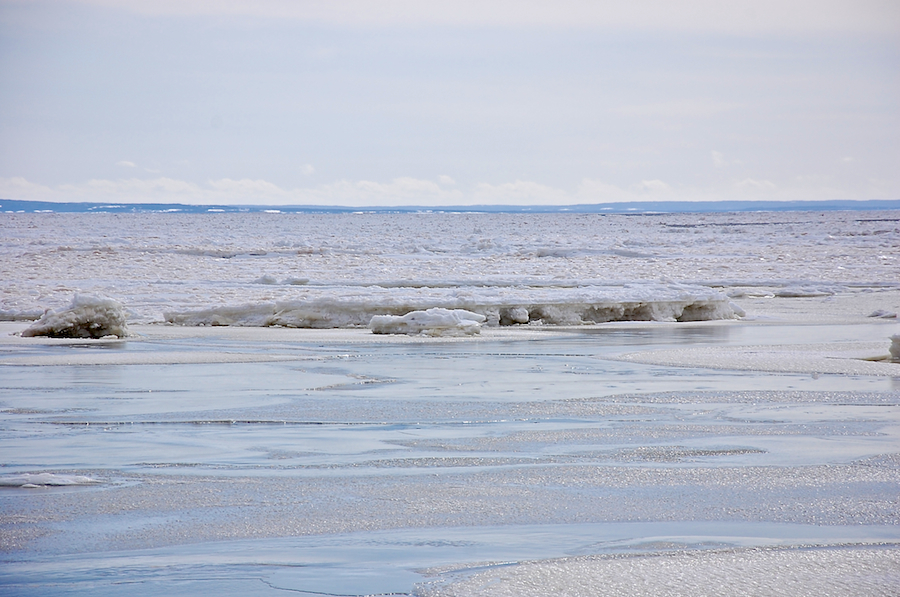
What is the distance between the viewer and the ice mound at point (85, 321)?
12.9m

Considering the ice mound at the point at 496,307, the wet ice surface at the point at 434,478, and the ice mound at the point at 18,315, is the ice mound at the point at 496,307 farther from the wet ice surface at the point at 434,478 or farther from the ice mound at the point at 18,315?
the wet ice surface at the point at 434,478

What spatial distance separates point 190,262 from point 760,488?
26.8 meters

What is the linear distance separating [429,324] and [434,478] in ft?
27.9

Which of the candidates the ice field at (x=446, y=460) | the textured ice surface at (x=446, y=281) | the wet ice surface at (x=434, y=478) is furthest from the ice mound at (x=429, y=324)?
the wet ice surface at (x=434, y=478)

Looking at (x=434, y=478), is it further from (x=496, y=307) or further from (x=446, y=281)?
(x=446, y=281)

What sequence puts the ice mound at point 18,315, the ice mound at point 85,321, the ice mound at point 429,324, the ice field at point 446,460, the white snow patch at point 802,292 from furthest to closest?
the white snow patch at point 802,292
the ice mound at point 18,315
the ice mound at point 429,324
the ice mound at point 85,321
the ice field at point 446,460

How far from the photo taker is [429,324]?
44.9ft

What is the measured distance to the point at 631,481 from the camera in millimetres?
5152

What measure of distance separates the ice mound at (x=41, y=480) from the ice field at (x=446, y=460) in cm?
2

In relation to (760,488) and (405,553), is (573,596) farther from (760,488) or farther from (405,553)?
(760,488)

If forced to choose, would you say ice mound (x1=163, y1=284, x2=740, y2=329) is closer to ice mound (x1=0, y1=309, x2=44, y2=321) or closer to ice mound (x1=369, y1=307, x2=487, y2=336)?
ice mound (x1=369, y1=307, x2=487, y2=336)

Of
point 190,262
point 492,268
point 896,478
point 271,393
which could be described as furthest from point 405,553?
point 190,262

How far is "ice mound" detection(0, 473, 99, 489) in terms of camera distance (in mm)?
4980

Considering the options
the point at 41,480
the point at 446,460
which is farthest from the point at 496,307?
the point at 41,480
